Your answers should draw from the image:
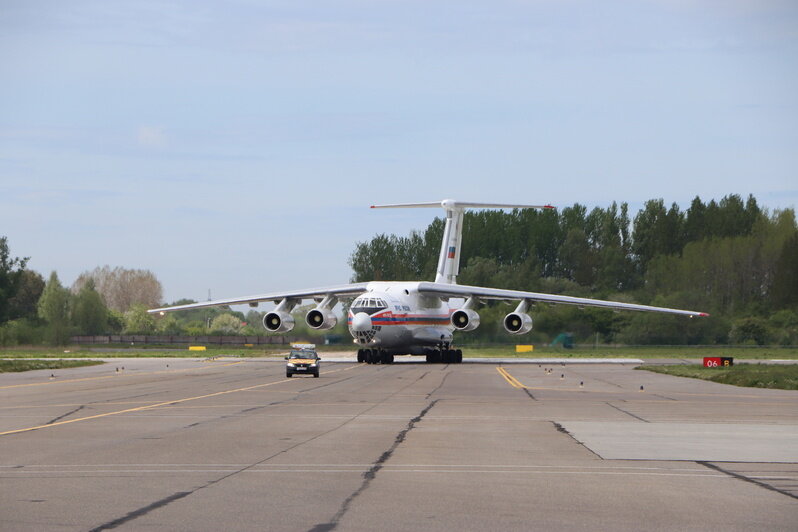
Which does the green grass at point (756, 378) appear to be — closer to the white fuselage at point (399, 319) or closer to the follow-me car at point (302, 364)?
the follow-me car at point (302, 364)

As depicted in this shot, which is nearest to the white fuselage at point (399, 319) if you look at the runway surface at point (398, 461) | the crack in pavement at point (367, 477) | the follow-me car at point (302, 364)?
→ the follow-me car at point (302, 364)

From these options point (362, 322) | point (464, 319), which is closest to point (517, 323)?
point (464, 319)

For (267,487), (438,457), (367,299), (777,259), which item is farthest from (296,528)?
(777,259)

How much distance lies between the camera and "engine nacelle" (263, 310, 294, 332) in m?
51.5

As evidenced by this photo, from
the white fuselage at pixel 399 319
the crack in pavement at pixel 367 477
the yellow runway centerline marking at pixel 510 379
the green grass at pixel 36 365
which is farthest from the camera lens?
the white fuselage at pixel 399 319

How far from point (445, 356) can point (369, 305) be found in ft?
22.1

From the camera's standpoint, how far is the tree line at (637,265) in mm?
69250

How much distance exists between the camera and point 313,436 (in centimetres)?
1672

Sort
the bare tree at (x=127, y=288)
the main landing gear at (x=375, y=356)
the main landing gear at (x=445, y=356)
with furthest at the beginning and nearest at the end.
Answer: the bare tree at (x=127, y=288) < the main landing gear at (x=445, y=356) < the main landing gear at (x=375, y=356)

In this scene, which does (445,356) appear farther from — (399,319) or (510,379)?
(510,379)

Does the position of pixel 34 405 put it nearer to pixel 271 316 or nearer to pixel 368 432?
pixel 368 432

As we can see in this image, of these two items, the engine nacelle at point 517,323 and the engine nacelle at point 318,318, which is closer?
the engine nacelle at point 517,323

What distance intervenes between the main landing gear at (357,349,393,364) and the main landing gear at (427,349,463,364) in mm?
2214

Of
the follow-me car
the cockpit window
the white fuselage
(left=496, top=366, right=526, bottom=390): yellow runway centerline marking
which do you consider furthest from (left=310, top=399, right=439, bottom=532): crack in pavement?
the white fuselage
